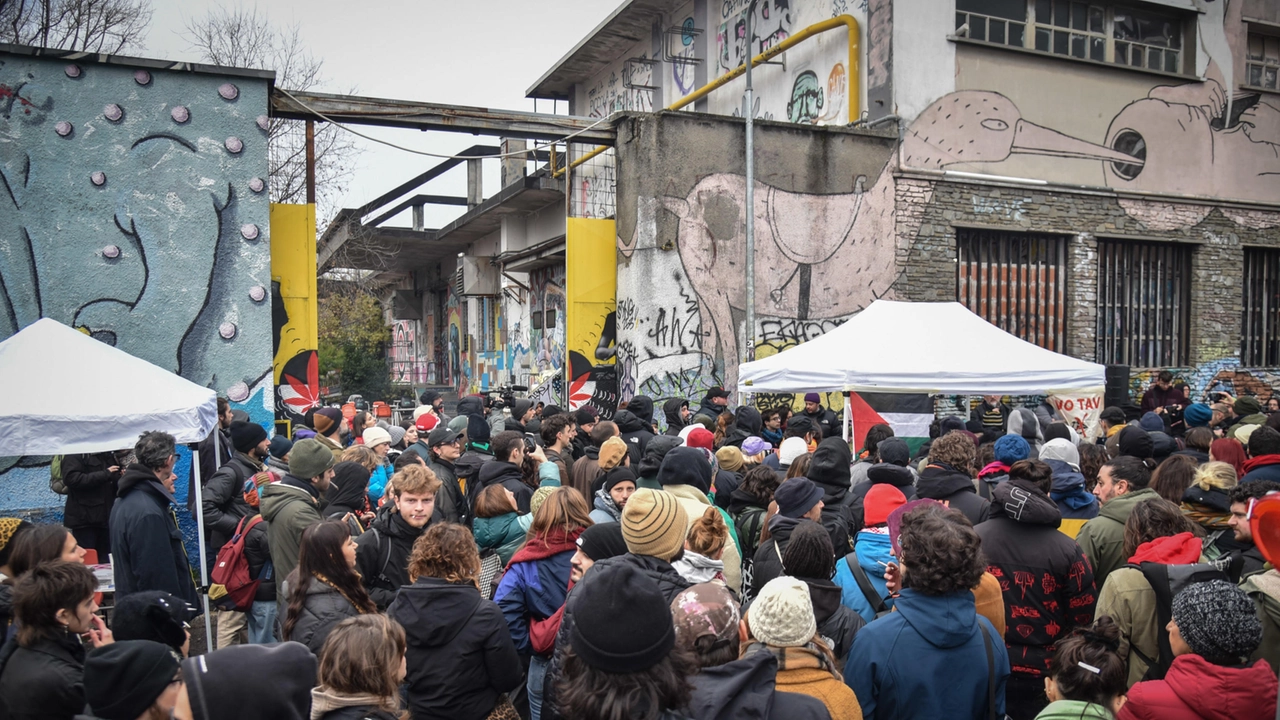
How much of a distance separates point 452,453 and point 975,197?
12018mm

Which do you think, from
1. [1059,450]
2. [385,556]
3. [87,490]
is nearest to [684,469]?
[385,556]

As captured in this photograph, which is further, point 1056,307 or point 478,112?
point 1056,307

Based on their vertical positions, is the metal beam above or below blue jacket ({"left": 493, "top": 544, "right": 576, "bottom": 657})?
above

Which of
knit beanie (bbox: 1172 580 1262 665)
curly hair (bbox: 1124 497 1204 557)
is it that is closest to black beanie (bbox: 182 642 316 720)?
knit beanie (bbox: 1172 580 1262 665)

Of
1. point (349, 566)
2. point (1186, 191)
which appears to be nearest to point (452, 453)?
point (349, 566)

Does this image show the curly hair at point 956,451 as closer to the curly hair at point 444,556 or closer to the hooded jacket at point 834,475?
the hooded jacket at point 834,475

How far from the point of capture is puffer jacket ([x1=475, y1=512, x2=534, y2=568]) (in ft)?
15.5

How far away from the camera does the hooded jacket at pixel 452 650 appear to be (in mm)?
3236

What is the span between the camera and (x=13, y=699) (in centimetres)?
289

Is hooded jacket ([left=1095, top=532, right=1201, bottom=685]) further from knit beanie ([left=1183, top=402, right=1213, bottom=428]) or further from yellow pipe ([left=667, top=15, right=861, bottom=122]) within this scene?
yellow pipe ([left=667, top=15, right=861, bottom=122])

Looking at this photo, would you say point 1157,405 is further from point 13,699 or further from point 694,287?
point 13,699

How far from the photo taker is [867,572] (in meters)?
4.01

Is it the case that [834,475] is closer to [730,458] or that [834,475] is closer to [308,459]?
[730,458]

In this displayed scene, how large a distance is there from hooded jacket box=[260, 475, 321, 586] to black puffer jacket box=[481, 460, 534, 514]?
3.60ft
